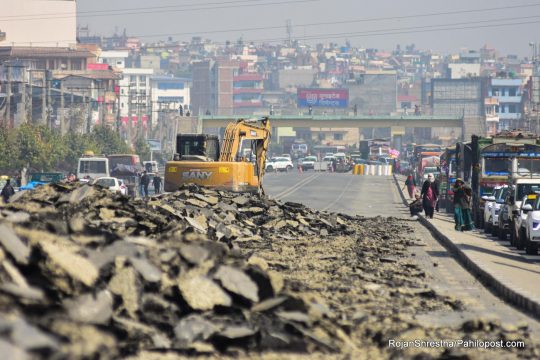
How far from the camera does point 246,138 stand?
41.9 m

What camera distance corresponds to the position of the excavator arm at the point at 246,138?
1651 inches

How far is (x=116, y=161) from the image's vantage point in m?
86.1

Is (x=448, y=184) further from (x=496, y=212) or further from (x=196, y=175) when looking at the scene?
(x=496, y=212)

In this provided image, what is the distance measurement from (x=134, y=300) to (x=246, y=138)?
30.6 meters

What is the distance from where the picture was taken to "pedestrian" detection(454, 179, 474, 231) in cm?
3438

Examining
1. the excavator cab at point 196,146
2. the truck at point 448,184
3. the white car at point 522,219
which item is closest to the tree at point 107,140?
the truck at point 448,184

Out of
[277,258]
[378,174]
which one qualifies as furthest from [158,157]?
[277,258]

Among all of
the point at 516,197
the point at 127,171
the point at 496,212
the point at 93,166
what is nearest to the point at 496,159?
the point at 496,212

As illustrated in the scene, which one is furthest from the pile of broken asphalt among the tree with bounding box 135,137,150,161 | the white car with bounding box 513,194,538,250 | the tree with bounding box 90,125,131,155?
the tree with bounding box 135,137,150,161

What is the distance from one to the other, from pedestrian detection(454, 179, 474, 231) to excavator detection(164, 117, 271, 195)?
741 centimetres

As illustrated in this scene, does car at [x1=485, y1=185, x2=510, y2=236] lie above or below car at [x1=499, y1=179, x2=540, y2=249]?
below

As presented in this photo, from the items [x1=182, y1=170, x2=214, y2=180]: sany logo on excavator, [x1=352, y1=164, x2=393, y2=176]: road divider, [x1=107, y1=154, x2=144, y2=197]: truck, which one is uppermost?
[x1=182, y1=170, x2=214, y2=180]: sany logo on excavator

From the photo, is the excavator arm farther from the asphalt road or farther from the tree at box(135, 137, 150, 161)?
the tree at box(135, 137, 150, 161)

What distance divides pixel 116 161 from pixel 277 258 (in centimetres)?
6428
